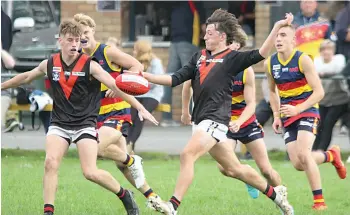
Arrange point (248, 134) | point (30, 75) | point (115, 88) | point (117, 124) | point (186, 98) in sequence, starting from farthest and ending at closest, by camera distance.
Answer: point (248, 134)
point (117, 124)
point (186, 98)
point (30, 75)
point (115, 88)

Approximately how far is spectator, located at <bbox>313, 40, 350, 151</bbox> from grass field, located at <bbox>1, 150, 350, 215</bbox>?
523mm

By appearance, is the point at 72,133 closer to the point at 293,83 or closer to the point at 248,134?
the point at 248,134

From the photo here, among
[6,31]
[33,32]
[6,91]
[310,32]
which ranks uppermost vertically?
[310,32]

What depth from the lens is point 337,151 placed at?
12773mm

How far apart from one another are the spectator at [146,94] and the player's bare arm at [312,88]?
5046 mm

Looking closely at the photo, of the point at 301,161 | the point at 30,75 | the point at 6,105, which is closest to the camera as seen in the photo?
the point at 30,75

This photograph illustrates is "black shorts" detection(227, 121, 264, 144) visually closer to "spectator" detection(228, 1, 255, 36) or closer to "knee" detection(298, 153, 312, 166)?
"knee" detection(298, 153, 312, 166)

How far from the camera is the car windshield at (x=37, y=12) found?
21.4m

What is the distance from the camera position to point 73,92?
10.4 meters

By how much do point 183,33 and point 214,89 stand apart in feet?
35.2

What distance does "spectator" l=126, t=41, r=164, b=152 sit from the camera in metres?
16.8

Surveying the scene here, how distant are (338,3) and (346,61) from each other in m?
1.83

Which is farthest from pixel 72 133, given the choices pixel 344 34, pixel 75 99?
pixel 344 34

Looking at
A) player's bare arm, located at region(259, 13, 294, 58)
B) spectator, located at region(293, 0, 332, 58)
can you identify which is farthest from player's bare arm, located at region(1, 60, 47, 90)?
spectator, located at region(293, 0, 332, 58)
